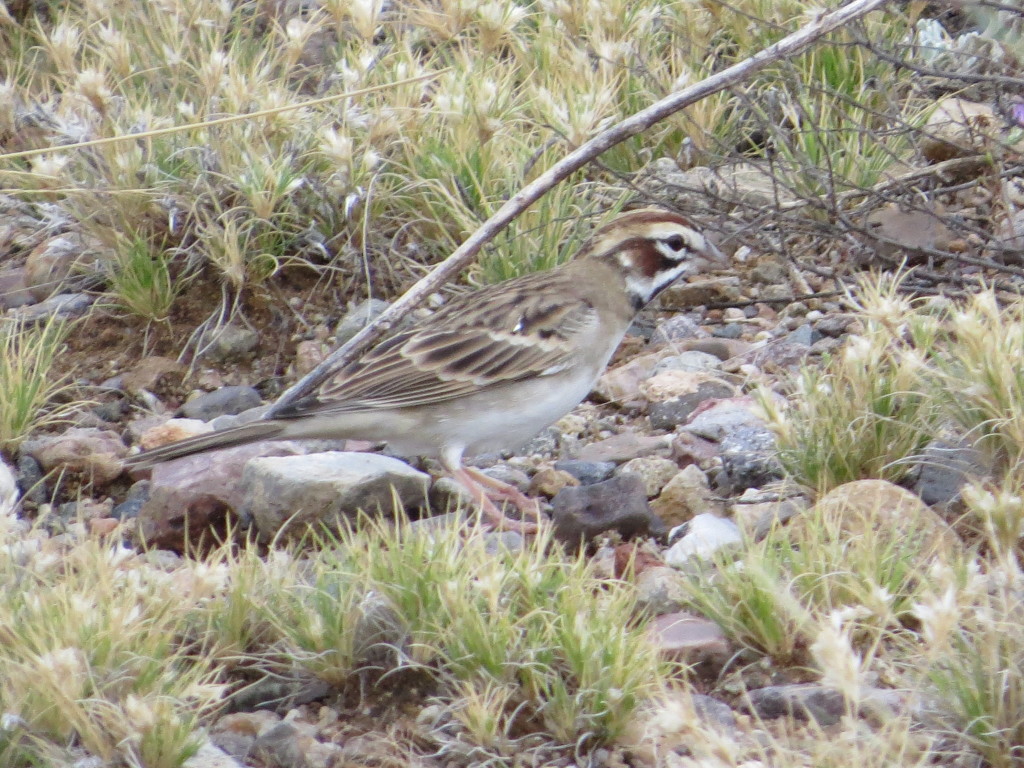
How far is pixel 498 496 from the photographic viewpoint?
18.0 ft

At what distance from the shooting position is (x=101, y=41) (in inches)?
331

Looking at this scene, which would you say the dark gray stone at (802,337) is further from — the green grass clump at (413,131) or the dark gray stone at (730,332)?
the green grass clump at (413,131)

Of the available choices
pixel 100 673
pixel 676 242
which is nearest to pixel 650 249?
pixel 676 242

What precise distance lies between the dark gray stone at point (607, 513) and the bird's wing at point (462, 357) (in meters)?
0.85

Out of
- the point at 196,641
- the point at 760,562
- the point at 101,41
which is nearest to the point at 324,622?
the point at 196,641

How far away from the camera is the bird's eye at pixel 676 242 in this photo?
6.04m

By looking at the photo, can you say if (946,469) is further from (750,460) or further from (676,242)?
(676,242)

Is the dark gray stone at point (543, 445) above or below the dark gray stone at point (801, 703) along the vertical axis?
below

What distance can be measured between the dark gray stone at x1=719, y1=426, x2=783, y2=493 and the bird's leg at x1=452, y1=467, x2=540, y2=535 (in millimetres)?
674

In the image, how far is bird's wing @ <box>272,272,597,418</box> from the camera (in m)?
5.67

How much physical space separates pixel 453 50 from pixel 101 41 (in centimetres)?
199

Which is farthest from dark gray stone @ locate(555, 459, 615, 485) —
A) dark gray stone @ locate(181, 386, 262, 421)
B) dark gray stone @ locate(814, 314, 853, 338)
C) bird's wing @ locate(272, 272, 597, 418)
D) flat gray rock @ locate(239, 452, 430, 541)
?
dark gray stone @ locate(181, 386, 262, 421)

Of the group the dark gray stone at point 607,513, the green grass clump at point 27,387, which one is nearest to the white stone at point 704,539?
the dark gray stone at point 607,513

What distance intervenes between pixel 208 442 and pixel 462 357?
1.01m
